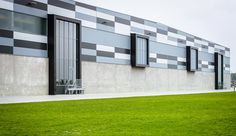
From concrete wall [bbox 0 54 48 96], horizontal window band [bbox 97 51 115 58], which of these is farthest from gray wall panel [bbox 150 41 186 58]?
concrete wall [bbox 0 54 48 96]

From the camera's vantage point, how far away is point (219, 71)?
2215 inches

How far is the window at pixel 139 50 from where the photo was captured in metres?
33.9

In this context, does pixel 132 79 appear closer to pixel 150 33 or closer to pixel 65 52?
pixel 150 33

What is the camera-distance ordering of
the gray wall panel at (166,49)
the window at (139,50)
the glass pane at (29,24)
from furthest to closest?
the gray wall panel at (166,49)
the window at (139,50)
the glass pane at (29,24)

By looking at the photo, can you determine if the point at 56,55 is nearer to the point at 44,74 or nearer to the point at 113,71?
the point at 44,74

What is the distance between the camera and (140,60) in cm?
3500

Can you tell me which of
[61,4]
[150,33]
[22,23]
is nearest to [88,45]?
[61,4]

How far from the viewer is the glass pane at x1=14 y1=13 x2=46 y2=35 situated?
22.1 m

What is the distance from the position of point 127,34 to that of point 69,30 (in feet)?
27.2

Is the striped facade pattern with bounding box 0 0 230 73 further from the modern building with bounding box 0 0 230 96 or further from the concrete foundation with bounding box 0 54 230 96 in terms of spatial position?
the concrete foundation with bounding box 0 54 230 96

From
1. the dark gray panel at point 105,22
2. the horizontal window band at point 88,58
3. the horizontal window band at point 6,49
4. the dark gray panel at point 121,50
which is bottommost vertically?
the horizontal window band at point 88,58

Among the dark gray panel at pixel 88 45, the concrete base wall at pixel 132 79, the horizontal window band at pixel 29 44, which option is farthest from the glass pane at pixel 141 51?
the horizontal window band at pixel 29 44

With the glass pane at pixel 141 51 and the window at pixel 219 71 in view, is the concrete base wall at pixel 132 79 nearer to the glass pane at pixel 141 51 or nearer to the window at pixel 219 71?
the glass pane at pixel 141 51

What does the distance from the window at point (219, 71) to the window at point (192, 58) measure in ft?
28.0
